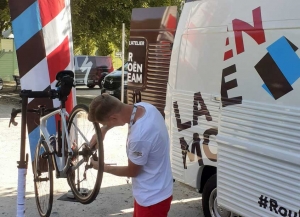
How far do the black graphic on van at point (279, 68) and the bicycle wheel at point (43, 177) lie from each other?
2090 mm

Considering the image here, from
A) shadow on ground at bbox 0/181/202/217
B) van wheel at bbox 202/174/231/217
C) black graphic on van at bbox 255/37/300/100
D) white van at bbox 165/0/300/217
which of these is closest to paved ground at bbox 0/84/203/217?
shadow on ground at bbox 0/181/202/217

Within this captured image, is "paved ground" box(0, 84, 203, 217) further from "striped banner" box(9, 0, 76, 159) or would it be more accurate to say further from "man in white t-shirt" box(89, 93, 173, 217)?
"man in white t-shirt" box(89, 93, 173, 217)

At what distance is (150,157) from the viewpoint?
3.04 metres

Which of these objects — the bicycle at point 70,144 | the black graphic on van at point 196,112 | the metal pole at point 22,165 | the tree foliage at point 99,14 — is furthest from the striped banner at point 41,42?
the tree foliage at point 99,14

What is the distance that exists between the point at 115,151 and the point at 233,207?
196 inches

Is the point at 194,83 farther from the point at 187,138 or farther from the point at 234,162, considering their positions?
the point at 234,162

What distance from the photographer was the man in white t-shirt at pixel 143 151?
291 cm

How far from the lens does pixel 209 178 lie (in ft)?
15.7

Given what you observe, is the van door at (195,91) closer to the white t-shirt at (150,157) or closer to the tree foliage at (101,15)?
the white t-shirt at (150,157)

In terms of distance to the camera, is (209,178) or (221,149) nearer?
(221,149)

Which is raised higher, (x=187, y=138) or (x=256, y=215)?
(x=187, y=138)

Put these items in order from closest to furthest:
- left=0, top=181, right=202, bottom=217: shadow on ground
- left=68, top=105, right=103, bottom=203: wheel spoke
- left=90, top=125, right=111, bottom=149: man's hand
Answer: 1. left=90, top=125, right=111, bottom=149: man's hand
2. left=68, top=105, right=103, bottom=203: wheel spoke
3. left=0, top=181, right=202, bottom=217: shadow on ground

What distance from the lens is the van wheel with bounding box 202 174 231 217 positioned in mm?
4688

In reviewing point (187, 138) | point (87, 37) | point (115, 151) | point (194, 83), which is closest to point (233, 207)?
point (187, 138)
